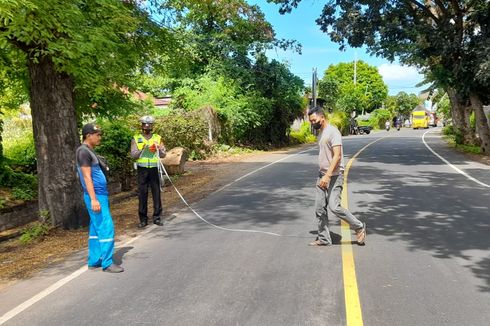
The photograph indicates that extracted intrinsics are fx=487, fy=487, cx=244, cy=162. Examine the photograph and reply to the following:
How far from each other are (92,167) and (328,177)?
9.86 ft

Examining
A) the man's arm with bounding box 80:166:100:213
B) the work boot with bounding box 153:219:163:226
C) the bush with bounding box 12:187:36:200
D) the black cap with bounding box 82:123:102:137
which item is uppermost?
the black cap with bounding box 82:123:102:137

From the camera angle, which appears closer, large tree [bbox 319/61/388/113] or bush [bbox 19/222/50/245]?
bush [bbox 19/222/50/245]

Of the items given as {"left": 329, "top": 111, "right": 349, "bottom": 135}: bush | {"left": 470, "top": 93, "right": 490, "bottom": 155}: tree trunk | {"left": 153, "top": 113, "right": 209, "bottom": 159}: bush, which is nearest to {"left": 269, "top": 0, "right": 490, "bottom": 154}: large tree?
{"left": 470, "top": 93, "right": 490, "bottom": 155}: tree trunk

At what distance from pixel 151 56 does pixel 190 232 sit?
511cm

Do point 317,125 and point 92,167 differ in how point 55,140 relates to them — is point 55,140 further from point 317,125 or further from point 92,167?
point 317,125

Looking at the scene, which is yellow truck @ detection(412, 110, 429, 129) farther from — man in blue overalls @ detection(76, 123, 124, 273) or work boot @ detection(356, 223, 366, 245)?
man in blue overalls @ detection(76, 123, 124, 273)

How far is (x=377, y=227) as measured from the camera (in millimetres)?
7840

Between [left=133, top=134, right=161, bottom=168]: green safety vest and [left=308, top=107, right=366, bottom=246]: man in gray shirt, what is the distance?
3063mm

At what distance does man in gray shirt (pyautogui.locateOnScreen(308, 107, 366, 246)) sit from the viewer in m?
6.47

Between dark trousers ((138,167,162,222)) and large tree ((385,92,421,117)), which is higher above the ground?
large tree ((385,92,421,117))

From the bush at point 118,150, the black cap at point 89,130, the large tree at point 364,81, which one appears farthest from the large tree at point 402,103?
the black cap at point 89,130

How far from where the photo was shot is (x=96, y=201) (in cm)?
576

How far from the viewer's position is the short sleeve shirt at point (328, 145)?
647 centimetres

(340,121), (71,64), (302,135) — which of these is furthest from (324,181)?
(340,121)
